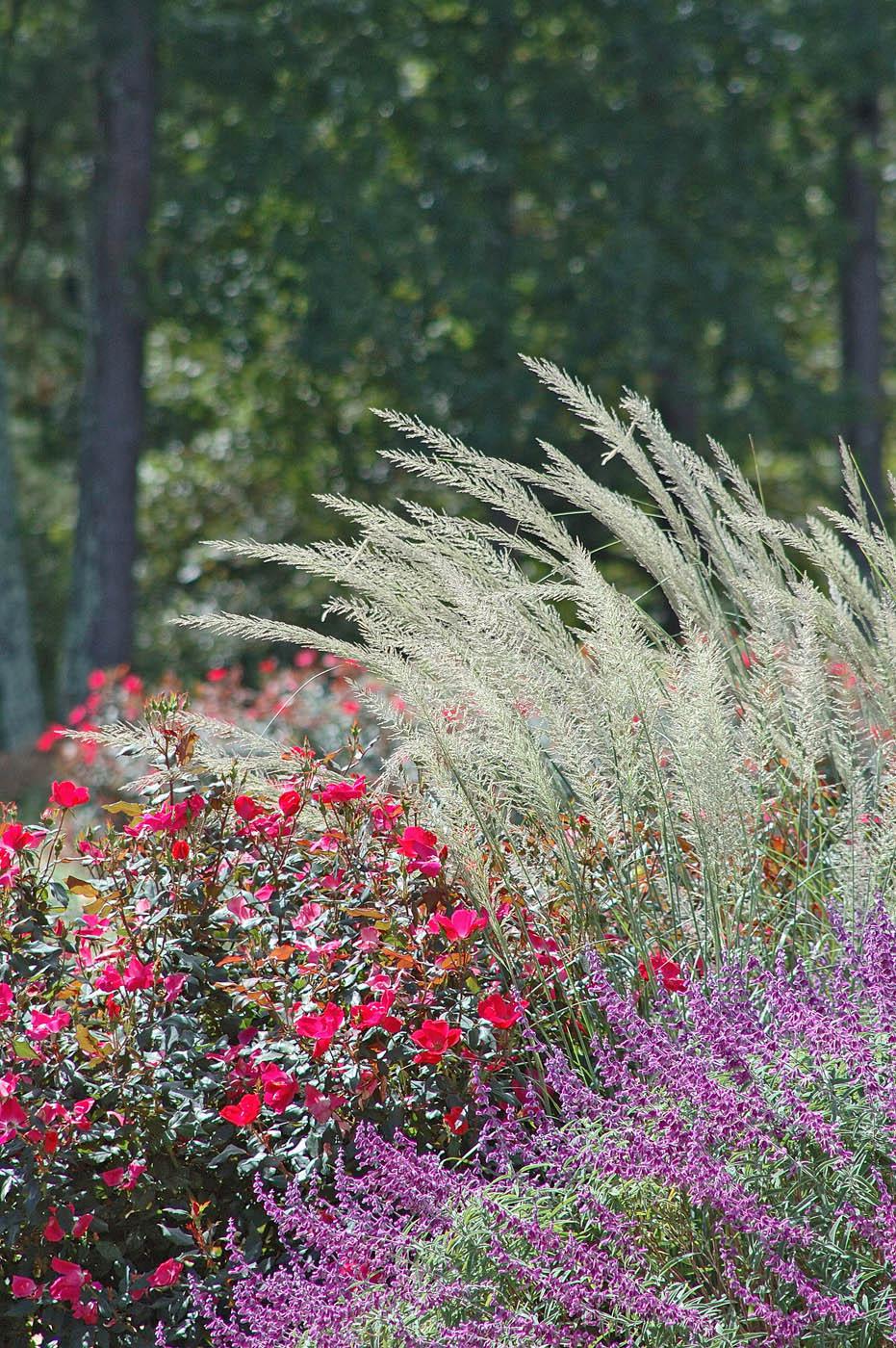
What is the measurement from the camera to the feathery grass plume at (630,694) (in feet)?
7.55

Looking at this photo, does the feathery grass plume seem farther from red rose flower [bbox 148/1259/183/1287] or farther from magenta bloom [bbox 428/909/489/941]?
red rose flower [bbox 148/1259/183/1287]

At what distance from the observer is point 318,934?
2.46 meters

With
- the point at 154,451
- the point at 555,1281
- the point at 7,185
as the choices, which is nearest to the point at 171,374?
the point at 154,451

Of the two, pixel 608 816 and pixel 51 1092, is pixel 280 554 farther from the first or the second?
pixel 51 1092

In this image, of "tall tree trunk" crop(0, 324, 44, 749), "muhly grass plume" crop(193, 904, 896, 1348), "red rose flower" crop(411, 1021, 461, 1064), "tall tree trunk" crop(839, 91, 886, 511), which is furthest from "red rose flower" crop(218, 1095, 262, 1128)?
"tall tree trunk" crop(839, 91, 886, 511)

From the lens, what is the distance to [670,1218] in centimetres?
199

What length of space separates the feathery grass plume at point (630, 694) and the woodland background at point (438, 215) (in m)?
8.11

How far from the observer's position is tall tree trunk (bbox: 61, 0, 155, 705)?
11141mm

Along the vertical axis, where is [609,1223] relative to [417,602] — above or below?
below

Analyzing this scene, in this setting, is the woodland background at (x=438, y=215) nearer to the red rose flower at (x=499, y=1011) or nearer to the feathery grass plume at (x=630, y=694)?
the feathery grass plume at (x=630, y=694)

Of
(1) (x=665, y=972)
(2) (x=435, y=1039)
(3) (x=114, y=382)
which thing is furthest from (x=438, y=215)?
(2) (x=435, y=1039)

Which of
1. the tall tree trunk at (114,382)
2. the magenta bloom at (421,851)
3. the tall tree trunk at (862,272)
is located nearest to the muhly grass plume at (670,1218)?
the magenta bloom at (421,851)

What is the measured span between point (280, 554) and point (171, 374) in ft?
46.4

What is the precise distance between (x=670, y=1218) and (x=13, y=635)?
34.2 feet
